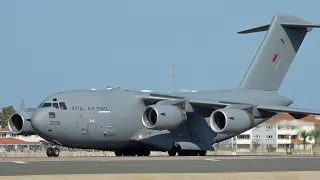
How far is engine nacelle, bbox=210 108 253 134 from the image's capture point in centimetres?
3684

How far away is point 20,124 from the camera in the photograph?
39.6 m

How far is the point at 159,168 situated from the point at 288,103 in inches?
811

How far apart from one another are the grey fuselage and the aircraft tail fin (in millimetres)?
3688

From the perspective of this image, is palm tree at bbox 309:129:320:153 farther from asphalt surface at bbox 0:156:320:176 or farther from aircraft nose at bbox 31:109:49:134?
asphalt surface at bbox 0:156:320:176

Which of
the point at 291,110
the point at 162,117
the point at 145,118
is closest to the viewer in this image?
the point at 162,117

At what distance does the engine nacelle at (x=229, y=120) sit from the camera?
121 ft

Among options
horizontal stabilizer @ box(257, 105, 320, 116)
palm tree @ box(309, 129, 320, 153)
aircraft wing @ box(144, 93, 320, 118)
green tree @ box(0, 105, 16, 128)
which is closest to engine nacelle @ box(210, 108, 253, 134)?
horizontal stabilizer @ box(257, 105, 320, 116)

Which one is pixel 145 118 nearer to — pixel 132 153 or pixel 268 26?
pixel 132 153

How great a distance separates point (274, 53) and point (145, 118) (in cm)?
988

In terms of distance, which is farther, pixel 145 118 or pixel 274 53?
pixel 274 53

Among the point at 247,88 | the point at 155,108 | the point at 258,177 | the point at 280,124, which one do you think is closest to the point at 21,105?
the point at 155,108

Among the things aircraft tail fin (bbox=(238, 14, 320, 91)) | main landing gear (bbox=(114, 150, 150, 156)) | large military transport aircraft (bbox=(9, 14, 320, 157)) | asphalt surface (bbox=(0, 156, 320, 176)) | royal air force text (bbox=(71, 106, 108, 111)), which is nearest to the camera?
asphalt surface (bbox=(0, 156, 320, 176))

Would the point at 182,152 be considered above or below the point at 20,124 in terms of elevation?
below

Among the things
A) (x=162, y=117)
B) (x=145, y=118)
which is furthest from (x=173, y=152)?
(x=162, y=117)
